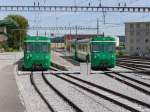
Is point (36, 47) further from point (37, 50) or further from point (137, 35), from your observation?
point (137, 35)

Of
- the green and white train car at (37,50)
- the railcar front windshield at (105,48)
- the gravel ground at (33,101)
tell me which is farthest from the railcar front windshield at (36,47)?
the gravel ground at (33,101)

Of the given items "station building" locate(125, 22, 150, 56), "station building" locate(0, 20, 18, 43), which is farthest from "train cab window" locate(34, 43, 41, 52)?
"station building" locate(125, 22, 150, 56)

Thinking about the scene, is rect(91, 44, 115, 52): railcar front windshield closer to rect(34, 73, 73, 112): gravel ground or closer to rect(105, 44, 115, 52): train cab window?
rect(105, 44, 115, 52): train cab window

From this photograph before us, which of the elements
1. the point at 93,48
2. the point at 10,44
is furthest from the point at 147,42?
the point at 93,48

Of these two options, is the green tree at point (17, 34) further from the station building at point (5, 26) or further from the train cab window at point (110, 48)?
the train cab window at point (110, 48)

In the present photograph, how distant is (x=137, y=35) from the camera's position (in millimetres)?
129500

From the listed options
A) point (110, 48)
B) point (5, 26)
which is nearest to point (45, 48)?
point (110, 48)

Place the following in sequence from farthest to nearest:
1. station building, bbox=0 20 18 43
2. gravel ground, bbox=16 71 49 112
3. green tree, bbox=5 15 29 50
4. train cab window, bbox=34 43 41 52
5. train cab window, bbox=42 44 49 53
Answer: green tree, bbox=5 15 29 50, station building, bbox=0 20 18 43, train cab window, bbox=42 44 49 53, train cab window, bbox=34 43 41 52, gravel ground, bbox=16 71 49 112

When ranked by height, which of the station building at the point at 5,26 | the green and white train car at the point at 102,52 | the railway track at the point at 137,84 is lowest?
the railway track at the point at 137,84

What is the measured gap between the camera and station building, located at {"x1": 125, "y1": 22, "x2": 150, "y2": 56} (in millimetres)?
122525

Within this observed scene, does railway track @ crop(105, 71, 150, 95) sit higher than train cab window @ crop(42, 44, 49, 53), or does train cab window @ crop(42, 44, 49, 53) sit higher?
train cab window @ crop(42, 44, 49, 53)

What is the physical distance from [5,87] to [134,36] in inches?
4273

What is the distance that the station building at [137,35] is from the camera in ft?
402

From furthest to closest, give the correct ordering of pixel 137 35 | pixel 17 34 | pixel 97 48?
pixel 17 34
pixel 137 35
pixel 97 48
